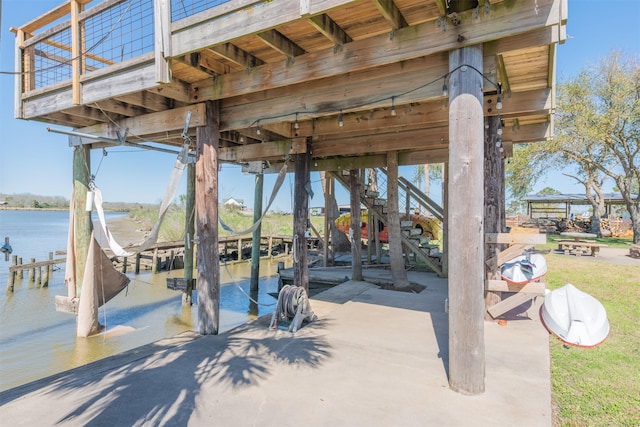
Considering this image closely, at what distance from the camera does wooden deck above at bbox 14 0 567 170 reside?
2760mm

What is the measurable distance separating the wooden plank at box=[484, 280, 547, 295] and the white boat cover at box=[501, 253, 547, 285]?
0.08 m

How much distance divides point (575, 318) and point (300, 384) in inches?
106

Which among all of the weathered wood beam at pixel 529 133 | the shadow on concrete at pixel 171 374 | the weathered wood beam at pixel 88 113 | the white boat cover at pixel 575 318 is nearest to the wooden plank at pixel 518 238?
the white boat cover at pixel 575 318

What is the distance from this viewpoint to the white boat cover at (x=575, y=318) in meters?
3.28

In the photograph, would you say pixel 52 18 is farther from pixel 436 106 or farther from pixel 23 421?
pixel 436 106

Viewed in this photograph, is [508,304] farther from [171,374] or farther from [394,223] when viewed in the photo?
[171,374]

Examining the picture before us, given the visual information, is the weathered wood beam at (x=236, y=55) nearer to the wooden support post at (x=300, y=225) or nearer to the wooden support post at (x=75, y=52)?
the wooden support post at (x=300, y=225)

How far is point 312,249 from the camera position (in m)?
17.3

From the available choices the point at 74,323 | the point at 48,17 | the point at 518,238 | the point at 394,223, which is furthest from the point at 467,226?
the point at 74,323

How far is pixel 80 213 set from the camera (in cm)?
568

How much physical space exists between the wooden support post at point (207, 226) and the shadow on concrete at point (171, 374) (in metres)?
0.30

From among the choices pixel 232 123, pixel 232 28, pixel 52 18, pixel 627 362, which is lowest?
pixel 627 362

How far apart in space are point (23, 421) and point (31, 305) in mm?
8591

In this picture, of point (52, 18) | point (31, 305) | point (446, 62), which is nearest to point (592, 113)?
point (446, 62)
